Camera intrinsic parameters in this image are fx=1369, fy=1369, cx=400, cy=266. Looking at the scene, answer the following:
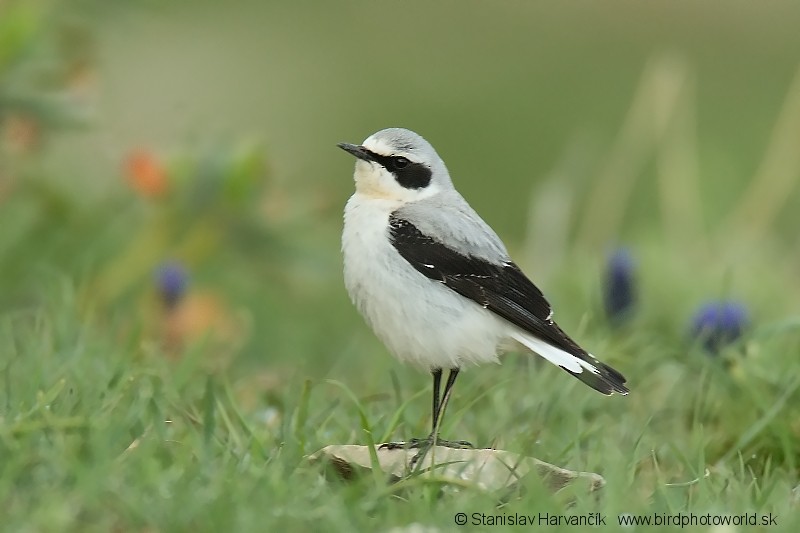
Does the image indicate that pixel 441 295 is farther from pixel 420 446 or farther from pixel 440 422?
pixel 420 446

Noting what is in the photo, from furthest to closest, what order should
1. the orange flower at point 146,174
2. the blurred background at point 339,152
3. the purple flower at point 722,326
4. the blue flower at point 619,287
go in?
the blurred background at point 339,152
the orange flower at point 146,174
the blue flower at point 619,287
the purple flower at point 722,326

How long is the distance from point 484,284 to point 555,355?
1.12 ft

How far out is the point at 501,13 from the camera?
16.5 m

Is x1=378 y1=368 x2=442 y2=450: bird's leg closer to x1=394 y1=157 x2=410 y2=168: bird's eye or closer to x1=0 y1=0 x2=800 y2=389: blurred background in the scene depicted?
x1=394 y1=157 x2=410 y2=168: bird's eye

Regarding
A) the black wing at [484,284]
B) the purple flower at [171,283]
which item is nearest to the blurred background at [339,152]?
the purple flower at [171,283]

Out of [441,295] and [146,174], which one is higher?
[441,295]

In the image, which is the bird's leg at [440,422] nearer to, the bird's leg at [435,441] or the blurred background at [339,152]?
the bird's leg at [435,441]

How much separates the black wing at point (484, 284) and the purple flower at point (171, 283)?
1.69 m

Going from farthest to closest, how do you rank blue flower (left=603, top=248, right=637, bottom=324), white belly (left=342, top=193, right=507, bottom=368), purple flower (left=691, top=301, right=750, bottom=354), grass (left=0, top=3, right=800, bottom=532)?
blue flower (left=603, top=248, right=637, bottom=324)
purple flower (left=691, top=301, right=750, bottom=354)
white belly (left=342, top=193, right=507, bottom=368)
grass (left=0, top=3, right=800, bottom=532)

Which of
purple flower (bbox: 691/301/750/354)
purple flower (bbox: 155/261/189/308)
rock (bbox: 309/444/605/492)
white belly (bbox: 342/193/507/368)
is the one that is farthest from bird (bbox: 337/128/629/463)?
purple flower (bbox: 155/261/189/308)

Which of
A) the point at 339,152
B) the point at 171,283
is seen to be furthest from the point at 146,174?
the point at 339,152

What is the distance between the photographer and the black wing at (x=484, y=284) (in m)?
4.61

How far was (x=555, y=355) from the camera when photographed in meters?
4.58

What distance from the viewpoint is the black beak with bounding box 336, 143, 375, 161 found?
4836mm
